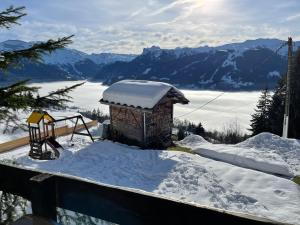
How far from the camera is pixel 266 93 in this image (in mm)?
36812

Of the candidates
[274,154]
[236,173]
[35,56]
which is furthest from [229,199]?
[35,56]

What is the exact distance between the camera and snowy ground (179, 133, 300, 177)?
1429cm

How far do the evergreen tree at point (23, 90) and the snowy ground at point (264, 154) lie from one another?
457 inches

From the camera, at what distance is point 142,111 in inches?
742

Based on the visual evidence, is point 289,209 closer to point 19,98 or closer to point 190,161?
point 190,161

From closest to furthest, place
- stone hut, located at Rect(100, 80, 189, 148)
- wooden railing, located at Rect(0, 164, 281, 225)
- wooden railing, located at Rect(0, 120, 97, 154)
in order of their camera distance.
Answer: wooden railing, located at Rect(0, 164, 281, 225), stone hut, located at Rect(100, 80, 189, 148), wooden railing, located at Rect(0, 120, 97, 154)

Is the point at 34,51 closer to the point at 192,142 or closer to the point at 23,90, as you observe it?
the point at 23,90

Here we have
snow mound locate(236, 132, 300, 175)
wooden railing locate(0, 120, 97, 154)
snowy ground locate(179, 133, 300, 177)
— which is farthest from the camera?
wooden railing locate(0, 120, 97, 154)

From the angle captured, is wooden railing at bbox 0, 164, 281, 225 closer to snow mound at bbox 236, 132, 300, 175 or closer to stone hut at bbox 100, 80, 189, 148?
snow mound at bbox 236, 132, 300, 175

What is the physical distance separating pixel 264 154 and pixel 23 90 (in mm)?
13305

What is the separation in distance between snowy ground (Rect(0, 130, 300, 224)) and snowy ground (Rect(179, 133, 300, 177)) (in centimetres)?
113

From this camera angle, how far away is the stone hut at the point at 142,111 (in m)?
19.1

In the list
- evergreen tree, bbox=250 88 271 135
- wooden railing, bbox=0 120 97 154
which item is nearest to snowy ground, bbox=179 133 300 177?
wooden railing, bbox=0 120 97 154

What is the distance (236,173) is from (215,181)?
1252 mm
